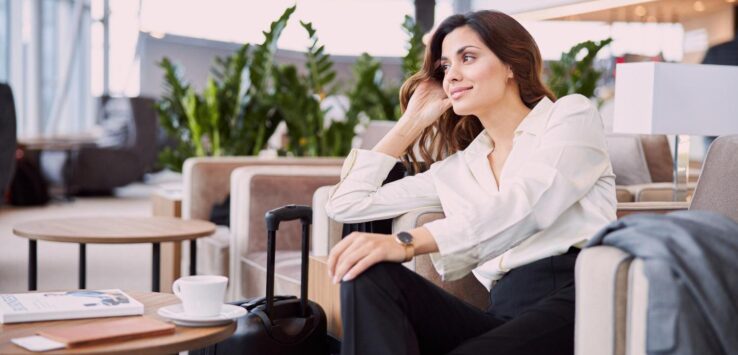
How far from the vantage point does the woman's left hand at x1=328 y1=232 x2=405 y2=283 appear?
1.71m

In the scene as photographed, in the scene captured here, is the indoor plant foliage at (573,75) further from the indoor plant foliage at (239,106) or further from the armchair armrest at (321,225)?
the armchair armrest at (321,225)

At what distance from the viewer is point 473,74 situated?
7.27 ft

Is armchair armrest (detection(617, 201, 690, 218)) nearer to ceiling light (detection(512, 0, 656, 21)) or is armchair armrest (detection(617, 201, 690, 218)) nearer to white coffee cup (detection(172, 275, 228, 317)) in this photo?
white coffee cup (detection(172, 275, 228, 317))

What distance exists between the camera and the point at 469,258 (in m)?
1.87

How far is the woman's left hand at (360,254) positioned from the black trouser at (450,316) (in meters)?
0.02

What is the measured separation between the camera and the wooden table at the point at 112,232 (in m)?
3.18

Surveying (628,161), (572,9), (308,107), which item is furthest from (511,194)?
(308,107)

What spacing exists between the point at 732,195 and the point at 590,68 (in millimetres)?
3454

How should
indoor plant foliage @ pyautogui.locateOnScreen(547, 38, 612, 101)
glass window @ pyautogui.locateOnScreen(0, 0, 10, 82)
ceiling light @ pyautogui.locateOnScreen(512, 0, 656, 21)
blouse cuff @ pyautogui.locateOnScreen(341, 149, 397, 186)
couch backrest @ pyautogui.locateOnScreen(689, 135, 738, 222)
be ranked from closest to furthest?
couch backrest @ pyautogui.locateOnScreen(689, 135, 738, 222)
blouse cuff @ pyautogui.locateOnScreen(341, 149, 397, 186)
ceiling light @ pyautogui.locateOnScreen(512, 0, 656, 21)
indoor plant foliage @ pyautogui.locateOnScreen(547, 38, 612, 101)
glass window @ pyautogui.locateOnScreen(0, 0, 10, 82)

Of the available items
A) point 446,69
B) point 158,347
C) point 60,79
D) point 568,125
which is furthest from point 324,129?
point 60,79

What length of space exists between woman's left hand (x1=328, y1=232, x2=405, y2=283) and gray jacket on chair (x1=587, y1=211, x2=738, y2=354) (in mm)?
383

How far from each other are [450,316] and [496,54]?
2.28 feet

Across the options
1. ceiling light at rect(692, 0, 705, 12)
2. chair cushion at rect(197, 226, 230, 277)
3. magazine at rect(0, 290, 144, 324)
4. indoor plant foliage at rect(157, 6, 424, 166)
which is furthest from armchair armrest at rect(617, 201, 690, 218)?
ceiling light at rect(692, 0, 705, 12)

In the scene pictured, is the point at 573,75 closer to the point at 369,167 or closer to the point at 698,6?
the point at 698,6
